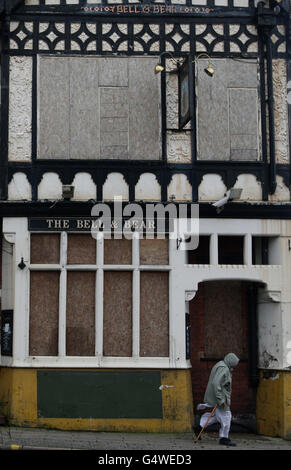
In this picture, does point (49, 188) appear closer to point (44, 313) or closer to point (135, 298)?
point (44, 313)

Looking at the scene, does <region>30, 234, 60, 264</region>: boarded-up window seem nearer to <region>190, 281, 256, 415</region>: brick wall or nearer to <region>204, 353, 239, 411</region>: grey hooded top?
<region>190, 281, 256, 415</region>: brick wall

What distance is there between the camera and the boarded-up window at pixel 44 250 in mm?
16656

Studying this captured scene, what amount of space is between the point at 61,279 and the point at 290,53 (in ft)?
20.9

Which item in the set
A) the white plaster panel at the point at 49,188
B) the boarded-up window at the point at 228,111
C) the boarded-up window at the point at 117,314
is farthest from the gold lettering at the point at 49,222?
the boarded-up window at the point at 228,111

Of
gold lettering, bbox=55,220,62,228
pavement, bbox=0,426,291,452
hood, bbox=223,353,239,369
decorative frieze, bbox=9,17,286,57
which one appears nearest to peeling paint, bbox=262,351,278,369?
pavement, bbox=0,426,291,452

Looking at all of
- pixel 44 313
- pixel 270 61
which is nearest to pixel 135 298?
pixel 44 313

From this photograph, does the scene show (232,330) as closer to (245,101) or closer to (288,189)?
(288,189)

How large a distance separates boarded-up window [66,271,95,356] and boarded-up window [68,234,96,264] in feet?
0.76

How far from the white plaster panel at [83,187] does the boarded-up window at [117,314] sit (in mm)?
1515

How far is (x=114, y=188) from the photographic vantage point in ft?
55.1

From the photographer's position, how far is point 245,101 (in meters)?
17.2
